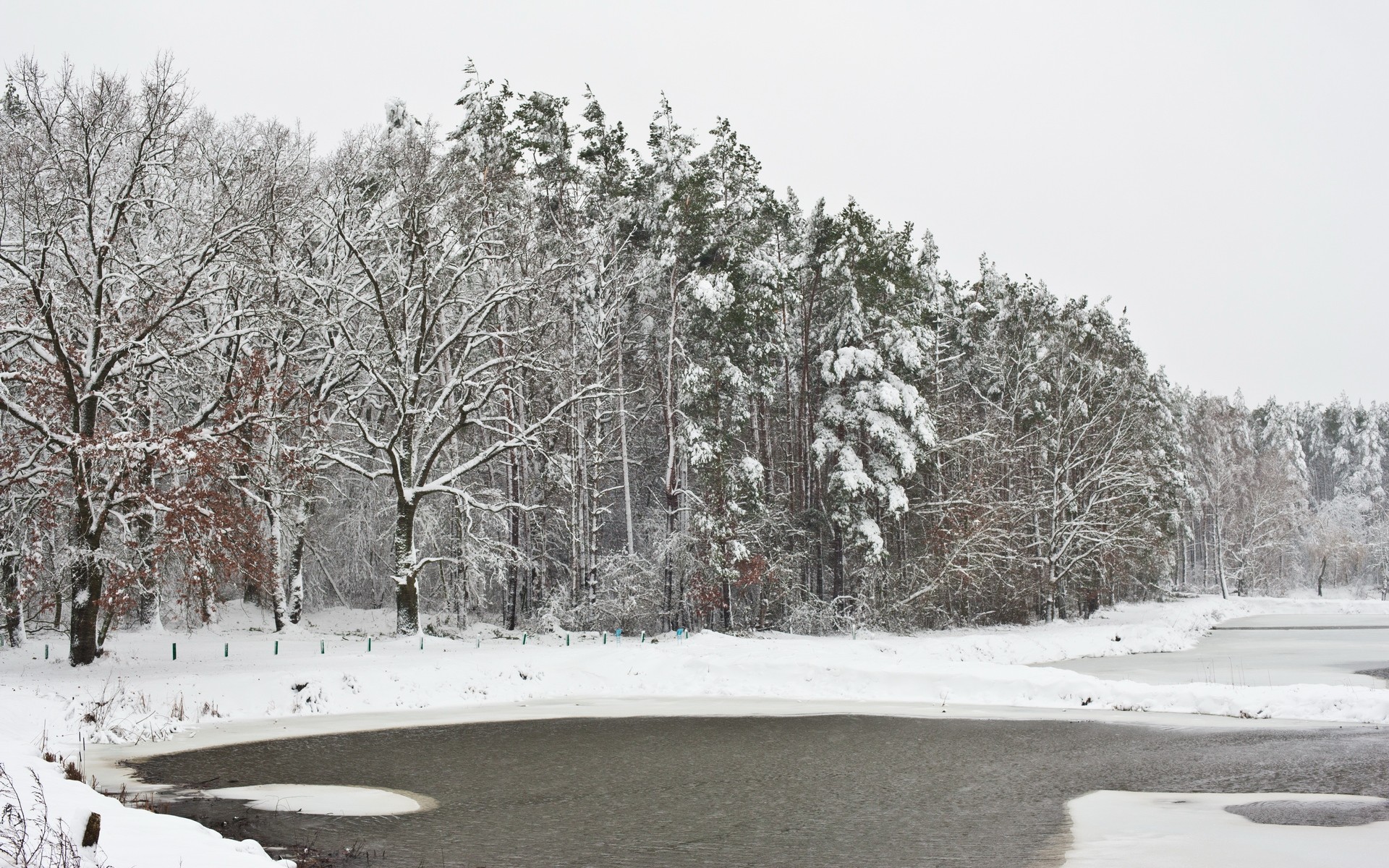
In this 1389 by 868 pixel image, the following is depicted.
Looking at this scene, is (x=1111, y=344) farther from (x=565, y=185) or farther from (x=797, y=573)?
(x=565, y=185)

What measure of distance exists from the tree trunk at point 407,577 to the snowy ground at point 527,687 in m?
0.63

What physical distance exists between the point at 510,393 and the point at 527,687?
1238 cm

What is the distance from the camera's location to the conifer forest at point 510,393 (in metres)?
21.2

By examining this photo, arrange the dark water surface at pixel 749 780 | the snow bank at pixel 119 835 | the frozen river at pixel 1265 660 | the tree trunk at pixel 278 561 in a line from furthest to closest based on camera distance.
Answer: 1. the tree trunk at pixel 278 561
2. the frozen river at pixel 1265 660
3. the dark water surface at pixel 749 780
4. the snow bank at pixel 119 835

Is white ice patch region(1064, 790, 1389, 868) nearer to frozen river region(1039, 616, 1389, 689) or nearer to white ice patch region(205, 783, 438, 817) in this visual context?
white ice patch region(205, 783, 438, 817)

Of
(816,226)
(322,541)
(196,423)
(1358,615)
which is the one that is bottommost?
(1358,615)

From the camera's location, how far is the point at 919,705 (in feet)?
68.0

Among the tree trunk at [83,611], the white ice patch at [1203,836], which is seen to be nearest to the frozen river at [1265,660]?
the white ice patch at [1203,836]

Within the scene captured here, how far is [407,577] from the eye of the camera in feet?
89.2

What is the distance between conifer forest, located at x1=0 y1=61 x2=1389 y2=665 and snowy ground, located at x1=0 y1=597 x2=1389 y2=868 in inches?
74.4

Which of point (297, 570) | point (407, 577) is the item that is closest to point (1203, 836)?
point (407, 577)

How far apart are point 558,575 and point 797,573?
11134mm

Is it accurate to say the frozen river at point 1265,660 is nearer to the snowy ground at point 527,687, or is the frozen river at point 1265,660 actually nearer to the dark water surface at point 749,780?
the snowy ground at point 527,687

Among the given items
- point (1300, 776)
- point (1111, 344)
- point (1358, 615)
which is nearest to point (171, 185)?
point (1300, 776)
